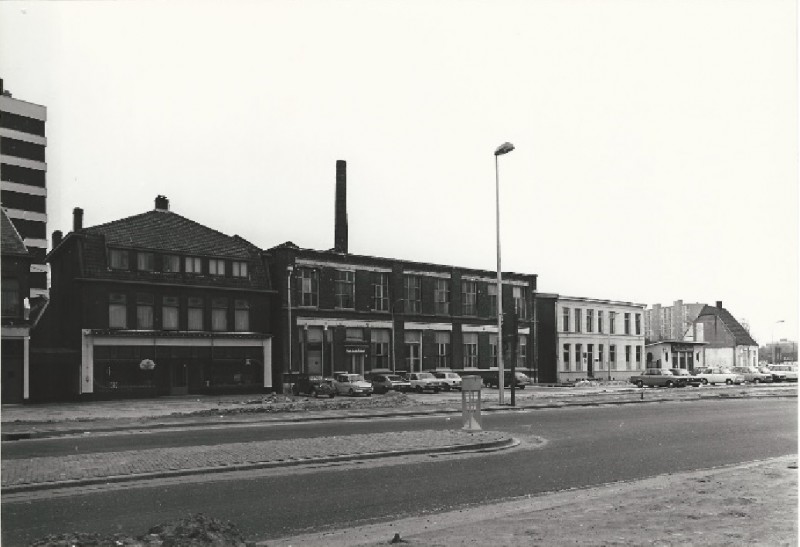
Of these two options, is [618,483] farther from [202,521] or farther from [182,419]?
[182,419]

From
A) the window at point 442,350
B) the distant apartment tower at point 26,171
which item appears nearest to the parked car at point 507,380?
the window at point 442,350

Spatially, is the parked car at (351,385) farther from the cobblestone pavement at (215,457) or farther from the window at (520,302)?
the cobblestone pavement at (215,457)

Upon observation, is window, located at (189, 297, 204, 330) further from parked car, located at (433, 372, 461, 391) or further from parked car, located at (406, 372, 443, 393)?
parked car, located at (433, 372, 461, 391)

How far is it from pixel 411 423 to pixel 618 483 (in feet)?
39.5

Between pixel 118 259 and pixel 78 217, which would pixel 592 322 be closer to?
pixel 118 259

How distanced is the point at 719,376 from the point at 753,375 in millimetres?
5908

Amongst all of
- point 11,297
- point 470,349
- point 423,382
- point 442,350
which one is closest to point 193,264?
point 11,297

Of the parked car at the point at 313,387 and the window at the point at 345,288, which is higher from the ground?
the window at the point at 345,288

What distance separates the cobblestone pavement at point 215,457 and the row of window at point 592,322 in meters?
58.4

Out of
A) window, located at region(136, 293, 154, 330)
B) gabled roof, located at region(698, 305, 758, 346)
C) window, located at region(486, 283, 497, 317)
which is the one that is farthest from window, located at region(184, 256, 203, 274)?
gabled roof, located at region(698, 305, 758, 346)

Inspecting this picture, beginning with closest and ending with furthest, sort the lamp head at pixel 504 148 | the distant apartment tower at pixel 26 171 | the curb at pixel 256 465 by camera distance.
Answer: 1. the curb at pixel 256 465
2. the lamp head at pixel 504 148
3. the distant apartment tower at pixel 26 171

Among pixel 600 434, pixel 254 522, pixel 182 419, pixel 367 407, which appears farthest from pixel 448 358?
pixel 254 522

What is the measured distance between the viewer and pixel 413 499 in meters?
10.9

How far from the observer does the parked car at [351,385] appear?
4581cm
